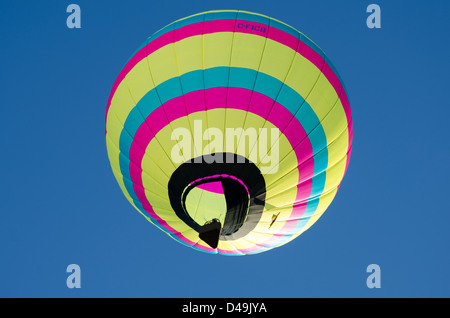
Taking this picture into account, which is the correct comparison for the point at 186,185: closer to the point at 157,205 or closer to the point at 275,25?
the point at 157,205

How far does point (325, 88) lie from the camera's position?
9.16m

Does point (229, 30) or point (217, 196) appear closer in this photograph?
point (229, 30)

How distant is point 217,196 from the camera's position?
9.30 meters

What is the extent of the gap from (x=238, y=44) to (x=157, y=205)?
235cm

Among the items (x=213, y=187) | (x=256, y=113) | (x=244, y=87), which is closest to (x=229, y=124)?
(x=256, y=113)

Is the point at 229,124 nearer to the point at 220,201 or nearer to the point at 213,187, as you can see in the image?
the point at 213,187

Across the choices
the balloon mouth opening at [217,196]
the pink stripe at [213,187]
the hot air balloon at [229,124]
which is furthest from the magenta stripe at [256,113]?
the pink stripe at [213,187]

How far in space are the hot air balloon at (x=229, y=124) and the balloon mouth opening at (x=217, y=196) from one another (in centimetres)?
1

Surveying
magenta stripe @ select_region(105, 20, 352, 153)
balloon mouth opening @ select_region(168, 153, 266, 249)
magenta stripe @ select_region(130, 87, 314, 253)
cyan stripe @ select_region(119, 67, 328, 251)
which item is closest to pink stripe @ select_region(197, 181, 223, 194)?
balloon mouth opening @ select_region(168, 153, 266, 249)

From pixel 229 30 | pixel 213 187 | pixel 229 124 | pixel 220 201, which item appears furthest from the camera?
pixel 220 201

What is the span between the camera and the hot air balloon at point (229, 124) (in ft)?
28.3

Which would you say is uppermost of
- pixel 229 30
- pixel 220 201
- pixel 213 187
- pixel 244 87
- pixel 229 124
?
pixel 229 30

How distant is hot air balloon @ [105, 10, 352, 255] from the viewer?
28.3 ft

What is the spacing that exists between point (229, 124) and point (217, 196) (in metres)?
1.15
